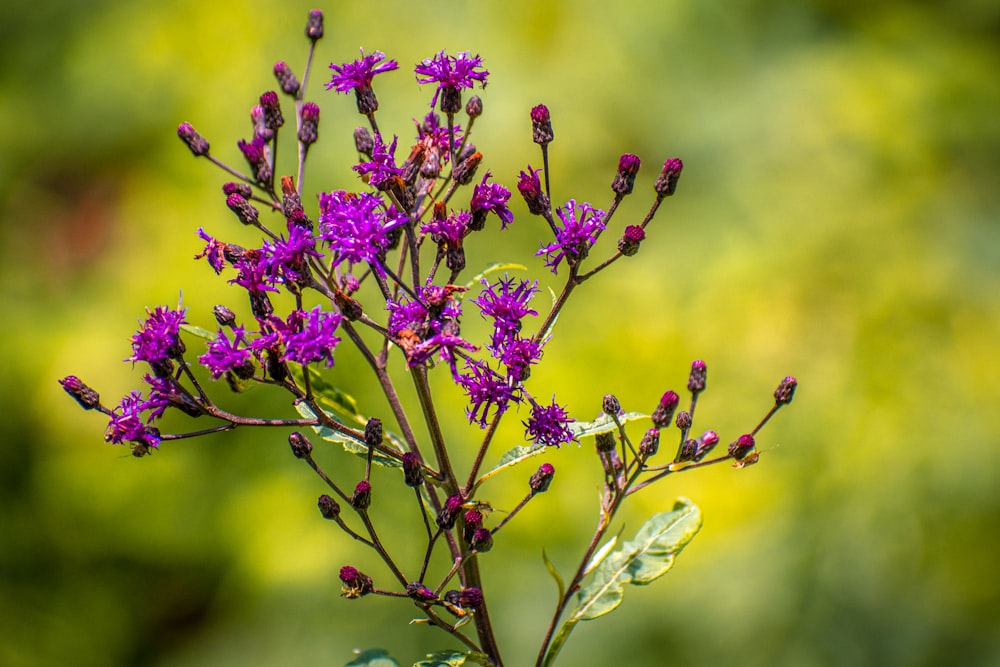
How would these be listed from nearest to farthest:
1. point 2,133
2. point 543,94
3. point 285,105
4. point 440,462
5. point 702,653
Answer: point 440,462 < point 702,653 < point 285,105 < point 543,94 < point 2,133

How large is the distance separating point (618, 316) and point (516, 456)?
3269mm

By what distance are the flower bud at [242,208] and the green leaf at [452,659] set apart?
2.46 ft

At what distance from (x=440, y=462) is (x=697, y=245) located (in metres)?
3.78

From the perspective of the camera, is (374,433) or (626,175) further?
(626,175)

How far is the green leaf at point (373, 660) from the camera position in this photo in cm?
159

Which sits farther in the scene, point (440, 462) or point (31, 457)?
point (31, 457)

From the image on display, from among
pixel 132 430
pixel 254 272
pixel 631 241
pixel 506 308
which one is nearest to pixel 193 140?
pixel 254 272

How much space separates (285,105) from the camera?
4609 mm

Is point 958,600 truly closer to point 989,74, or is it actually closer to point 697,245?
point 697,245

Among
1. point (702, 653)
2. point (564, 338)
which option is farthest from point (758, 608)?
point (564, 338)

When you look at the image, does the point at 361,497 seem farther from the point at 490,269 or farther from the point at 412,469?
the point at 490,269

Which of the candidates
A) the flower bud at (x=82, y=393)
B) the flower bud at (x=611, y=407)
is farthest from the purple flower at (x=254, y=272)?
the flower bud at (x=611, y=407)

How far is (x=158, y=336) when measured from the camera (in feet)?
4.50

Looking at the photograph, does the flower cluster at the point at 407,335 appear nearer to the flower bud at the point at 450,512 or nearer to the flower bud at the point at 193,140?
the flower bud at the point at 450,512
